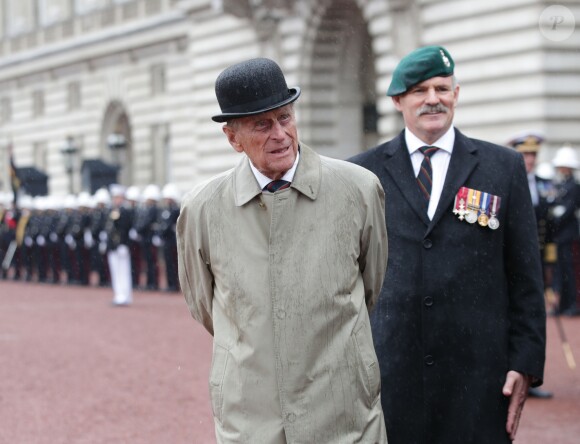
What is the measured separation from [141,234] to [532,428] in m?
14.9

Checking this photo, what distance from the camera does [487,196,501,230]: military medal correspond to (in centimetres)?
367

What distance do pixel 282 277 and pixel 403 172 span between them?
0.94 meters

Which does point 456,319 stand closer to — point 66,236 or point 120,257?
point 120,257

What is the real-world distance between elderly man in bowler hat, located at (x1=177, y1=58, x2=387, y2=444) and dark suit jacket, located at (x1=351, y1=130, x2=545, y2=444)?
472 millimetres

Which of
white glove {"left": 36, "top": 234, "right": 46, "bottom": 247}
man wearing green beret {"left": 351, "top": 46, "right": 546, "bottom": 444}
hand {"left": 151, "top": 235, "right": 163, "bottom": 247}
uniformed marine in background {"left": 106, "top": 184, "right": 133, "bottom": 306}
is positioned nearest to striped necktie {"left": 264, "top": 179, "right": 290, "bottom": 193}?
man wearing green beret {"left": 351, "top": 46, "right": 546, "bottom": 444}

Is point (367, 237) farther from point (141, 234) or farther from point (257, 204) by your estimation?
point (141, 234)

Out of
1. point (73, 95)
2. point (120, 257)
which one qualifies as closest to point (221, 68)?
point (120, 257)

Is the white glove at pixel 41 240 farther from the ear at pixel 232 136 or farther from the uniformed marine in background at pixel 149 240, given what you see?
the ear at pixel 232 136

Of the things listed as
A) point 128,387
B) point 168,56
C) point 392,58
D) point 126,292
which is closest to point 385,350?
point 128,387

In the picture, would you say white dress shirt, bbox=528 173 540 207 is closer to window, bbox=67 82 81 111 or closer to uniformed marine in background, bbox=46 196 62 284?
uniformed marine in background, bbox=46 196 62 284

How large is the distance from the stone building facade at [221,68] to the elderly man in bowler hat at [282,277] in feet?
47.9

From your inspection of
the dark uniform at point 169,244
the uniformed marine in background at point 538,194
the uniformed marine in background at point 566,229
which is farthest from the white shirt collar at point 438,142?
the dark uniform at point 169,244

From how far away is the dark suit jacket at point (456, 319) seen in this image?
3.63 m

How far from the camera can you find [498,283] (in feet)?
12.1
